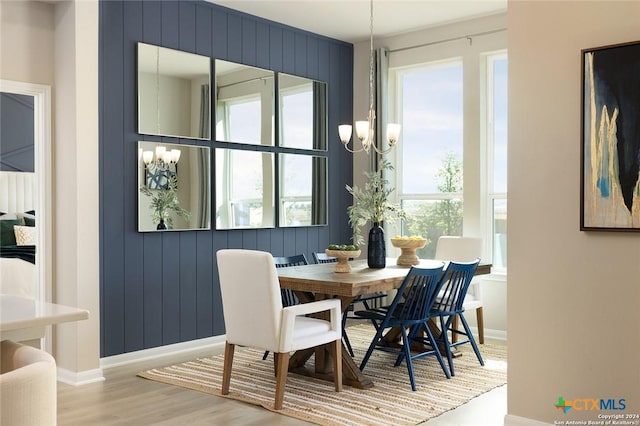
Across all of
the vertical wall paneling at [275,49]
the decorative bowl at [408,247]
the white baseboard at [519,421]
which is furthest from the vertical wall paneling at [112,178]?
the white baseboard at [519,421]

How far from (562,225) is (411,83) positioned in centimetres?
378

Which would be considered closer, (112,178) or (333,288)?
(333,288)

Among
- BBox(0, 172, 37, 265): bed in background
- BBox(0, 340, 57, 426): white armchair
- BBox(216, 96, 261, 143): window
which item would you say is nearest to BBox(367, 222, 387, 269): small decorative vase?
BBox(216, 96, 261, 143): window

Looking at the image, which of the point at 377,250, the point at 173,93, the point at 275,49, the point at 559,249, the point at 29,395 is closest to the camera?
the point at 29,395

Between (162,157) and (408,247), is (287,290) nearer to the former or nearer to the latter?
(408,247)

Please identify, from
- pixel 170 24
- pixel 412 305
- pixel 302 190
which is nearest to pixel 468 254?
pixel 412 305

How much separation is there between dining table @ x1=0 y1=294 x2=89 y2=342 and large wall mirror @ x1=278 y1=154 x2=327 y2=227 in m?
3.93

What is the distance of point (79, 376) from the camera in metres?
4.58

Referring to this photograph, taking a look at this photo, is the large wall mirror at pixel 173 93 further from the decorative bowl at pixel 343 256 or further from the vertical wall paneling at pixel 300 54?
the decorative bowl at pixel 343 256

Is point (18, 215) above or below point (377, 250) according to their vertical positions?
above

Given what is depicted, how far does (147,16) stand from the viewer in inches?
206

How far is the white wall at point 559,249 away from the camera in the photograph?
10.3 feet

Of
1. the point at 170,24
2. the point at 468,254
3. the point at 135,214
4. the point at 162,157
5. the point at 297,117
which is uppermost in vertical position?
the point at 170,24

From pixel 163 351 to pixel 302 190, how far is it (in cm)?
212
